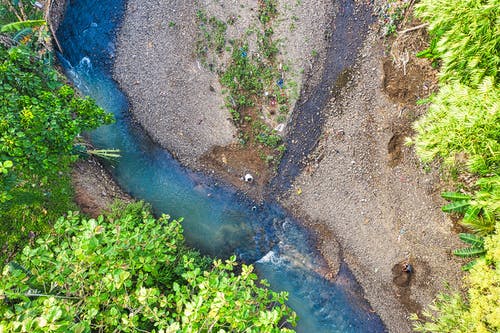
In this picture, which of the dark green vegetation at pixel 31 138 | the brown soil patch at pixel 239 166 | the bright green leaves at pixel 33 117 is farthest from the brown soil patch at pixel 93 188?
the brown soil patch at pixel 239 166

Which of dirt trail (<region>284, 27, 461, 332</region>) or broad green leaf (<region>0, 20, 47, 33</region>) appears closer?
broad green leaf (<region>0, 20, 47, 33</region>)

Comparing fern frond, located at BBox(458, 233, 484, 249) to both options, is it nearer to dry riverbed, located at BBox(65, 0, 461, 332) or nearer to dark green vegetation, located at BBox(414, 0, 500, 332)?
dark green vegetation, located at BBox(414, 0, 500, 332)

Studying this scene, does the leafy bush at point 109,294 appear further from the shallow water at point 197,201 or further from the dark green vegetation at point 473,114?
the shallow water at point 197,201

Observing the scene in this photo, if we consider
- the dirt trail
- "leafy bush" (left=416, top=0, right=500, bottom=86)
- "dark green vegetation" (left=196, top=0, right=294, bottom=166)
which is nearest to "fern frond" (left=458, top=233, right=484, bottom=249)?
the dirt trail

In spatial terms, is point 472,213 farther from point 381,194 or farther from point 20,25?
point 20,25

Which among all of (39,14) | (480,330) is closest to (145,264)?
(480,330)

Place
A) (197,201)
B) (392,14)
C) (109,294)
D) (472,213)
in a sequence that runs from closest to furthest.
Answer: (109,294)
(472,213)
(392,14)
(197,201)

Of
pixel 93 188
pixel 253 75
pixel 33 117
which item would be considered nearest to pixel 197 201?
pixel 93 188

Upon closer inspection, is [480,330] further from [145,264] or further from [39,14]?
[39,14]
